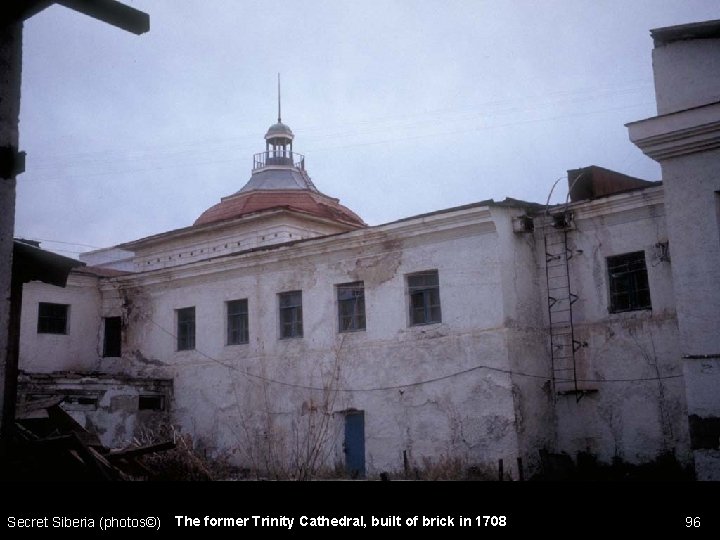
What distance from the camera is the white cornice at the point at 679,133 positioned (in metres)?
9.89

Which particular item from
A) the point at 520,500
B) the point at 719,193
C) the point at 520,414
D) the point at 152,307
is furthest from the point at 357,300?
the point at 520,500

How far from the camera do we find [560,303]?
16219 mm

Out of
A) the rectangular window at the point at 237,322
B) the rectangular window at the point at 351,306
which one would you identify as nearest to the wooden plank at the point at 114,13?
the rectangular window at the point at 351,306

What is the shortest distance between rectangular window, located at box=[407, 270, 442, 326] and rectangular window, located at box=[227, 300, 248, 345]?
526 centimetres

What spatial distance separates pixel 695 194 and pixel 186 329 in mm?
14797

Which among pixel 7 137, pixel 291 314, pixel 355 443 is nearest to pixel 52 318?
pixel 291 314

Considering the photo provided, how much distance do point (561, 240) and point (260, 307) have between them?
7.94m

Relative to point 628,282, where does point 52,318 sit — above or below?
above

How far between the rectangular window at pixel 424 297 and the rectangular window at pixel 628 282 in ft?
12.3

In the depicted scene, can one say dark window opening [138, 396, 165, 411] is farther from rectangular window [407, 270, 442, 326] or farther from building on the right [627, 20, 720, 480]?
building on the right [627, 20, 720, 480]

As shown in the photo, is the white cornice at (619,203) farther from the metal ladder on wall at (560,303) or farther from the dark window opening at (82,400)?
the dark window opening at (82,400)

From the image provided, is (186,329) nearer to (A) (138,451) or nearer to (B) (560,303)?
(B) (560,303)

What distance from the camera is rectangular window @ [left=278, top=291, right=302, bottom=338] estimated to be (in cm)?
1862

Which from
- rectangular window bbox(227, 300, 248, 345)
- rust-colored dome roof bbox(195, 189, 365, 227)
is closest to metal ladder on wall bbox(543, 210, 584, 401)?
rectangular window bbox(227, 300, 248, 345)
